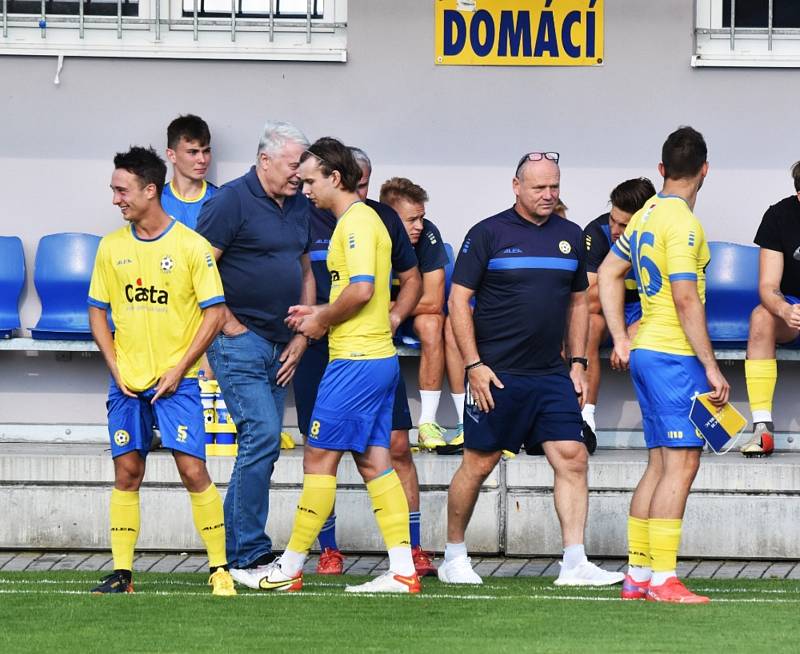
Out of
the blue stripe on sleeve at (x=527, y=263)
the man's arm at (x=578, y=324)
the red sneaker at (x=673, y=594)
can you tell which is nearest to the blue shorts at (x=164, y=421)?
the blue stripe on sleeve at (x=527, y=263)

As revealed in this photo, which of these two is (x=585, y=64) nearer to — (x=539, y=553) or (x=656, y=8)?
(x=656, y=8)

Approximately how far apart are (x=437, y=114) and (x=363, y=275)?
10.9ft

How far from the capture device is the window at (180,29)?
10.6m

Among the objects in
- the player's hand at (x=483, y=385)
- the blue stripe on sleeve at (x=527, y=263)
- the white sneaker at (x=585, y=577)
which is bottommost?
the white sneaker at (x=585, y=577)

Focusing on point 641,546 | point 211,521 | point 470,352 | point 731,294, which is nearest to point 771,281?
point 731,294

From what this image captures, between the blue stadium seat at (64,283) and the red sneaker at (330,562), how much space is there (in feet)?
7.89

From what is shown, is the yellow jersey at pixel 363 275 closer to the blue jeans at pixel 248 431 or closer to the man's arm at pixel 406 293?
the blue jeans at pixel 248 431

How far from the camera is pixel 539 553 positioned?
934cm

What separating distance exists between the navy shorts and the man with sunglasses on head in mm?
538

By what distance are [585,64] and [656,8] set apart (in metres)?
0.54

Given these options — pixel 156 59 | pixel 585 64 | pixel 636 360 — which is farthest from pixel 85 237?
pixel 636 360

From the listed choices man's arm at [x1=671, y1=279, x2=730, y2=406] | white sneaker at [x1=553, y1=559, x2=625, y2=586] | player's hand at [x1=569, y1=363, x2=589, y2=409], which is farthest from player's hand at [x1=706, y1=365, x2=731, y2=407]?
white sneaker at [x1=553, y1=559, x2=625, y2=586]

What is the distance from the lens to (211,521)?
7457 millimetres

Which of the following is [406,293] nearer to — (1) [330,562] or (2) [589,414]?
(1) [330,562]
